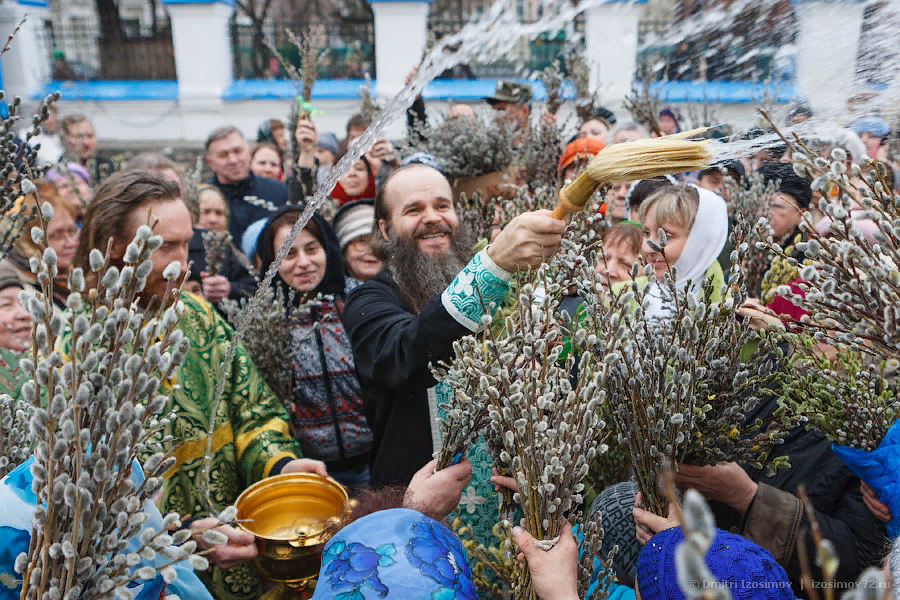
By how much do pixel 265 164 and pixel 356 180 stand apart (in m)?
2.01

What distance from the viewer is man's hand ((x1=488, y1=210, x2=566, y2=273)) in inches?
63.9

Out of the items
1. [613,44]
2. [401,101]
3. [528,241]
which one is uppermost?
[613,44]

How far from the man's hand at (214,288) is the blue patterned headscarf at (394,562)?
2.96m

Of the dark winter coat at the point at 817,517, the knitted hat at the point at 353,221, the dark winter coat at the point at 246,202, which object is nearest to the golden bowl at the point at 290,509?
the dark winter coat at the point at 817,517

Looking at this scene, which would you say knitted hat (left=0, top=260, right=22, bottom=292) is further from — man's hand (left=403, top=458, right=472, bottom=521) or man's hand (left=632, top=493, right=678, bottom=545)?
man's hand (left=632, top=493, right=678, bottom=545)

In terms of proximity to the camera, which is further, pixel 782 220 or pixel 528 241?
pixel 782 220

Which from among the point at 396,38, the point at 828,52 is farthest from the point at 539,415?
the point at 396,38

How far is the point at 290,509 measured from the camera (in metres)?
2.07

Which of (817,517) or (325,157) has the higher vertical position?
(325,157)

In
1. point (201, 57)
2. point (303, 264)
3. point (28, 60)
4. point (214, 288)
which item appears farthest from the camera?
point (28, 60)

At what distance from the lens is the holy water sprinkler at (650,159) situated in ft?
4.38

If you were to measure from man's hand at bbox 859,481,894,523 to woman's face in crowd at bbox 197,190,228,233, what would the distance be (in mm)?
4436

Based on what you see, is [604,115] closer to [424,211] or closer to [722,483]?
[424,211]

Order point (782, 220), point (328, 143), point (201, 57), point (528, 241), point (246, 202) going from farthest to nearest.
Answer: point (201, 57) → point (328, 143) → point (246, 202) → point (782, 220) → point (528, 241)
